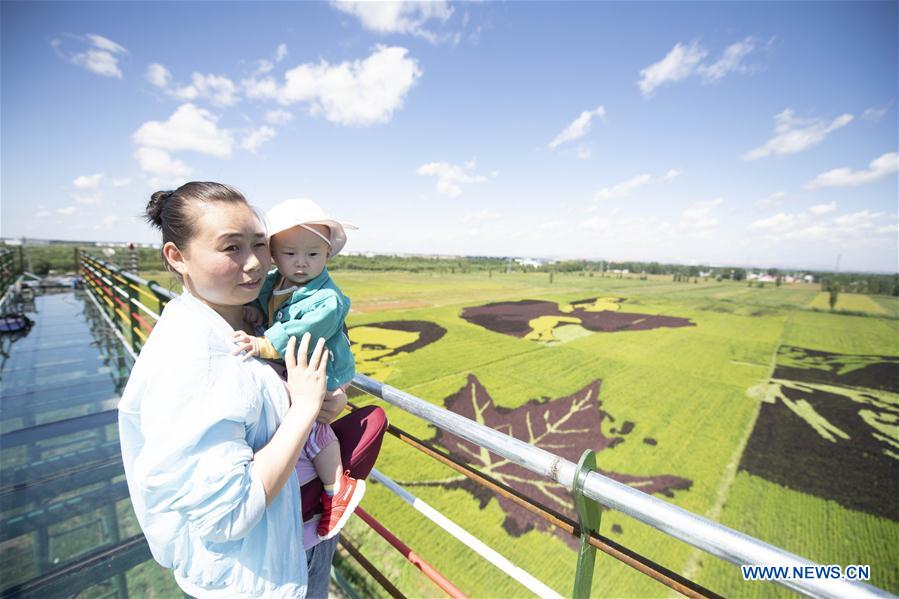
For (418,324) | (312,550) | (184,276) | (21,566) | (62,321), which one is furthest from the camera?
(418,324)

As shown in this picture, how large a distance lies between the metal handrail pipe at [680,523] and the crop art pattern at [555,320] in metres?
29.9

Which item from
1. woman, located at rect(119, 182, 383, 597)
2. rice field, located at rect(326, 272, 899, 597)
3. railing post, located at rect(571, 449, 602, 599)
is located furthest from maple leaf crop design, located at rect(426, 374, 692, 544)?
woman, located at rect(119, 182, 383, 597)

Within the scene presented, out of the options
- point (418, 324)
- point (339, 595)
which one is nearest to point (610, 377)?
point (418, 324)

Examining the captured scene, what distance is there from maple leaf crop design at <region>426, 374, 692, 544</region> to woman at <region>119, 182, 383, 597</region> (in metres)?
9.12

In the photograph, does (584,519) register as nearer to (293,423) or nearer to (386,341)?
(293,423)

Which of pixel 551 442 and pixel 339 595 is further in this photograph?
pixel 551 442

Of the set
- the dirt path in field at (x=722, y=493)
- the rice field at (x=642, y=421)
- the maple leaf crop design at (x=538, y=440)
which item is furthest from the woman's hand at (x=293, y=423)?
the maple leaf crop design at (x=538, y=440)

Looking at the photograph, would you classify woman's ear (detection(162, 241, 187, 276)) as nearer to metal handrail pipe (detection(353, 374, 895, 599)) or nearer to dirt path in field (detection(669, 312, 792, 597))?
metal handrail pipe (detection(353, 374, 895, 599))

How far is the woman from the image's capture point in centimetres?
91

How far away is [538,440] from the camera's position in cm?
1391

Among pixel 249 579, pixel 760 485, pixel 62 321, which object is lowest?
pixel 760 485

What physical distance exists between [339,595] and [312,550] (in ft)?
6.68

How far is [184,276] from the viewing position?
4.09 feet

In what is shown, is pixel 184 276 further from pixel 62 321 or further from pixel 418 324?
pixel 418 324
